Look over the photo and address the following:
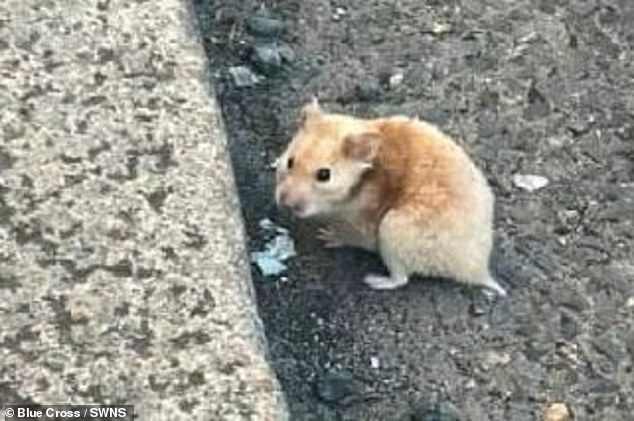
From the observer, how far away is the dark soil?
4.14m

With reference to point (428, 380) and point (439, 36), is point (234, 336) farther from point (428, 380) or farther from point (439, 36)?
point (439, 36)

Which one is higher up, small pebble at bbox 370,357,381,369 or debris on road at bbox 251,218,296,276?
debris on road at bbox 251,218,296,276

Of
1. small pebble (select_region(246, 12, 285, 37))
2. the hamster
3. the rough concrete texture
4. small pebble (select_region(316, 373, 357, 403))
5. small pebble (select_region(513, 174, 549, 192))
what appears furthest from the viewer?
small pebble (select_region(246, 12, 285, 37))

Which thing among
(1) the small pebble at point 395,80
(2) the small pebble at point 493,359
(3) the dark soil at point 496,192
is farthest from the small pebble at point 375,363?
(1) the small pebble at point 395,80

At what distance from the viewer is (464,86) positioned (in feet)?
16.5

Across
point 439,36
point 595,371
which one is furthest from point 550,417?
point 439,36

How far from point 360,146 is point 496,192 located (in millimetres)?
510

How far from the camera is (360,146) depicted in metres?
4.42

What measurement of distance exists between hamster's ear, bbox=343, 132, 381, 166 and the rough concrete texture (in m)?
0.47

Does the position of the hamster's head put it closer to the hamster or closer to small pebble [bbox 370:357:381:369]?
the hamster

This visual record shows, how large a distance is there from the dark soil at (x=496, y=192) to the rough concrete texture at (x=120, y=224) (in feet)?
1.71

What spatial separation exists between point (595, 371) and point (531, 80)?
121 centimetres

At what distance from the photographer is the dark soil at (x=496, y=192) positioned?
4.14 meters

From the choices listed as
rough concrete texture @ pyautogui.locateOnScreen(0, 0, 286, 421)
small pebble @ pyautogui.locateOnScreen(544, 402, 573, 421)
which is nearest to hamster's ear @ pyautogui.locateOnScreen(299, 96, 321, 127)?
rough concrete texture @ pyautogui.locateOnScreen(0, 0, 286, 421)
